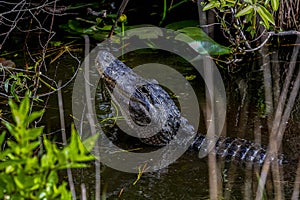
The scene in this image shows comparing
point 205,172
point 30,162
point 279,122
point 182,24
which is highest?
point 182,24

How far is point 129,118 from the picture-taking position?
439 cm

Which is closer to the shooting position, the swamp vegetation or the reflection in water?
the swamp vegetation

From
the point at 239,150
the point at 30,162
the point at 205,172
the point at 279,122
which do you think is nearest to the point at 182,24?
the point at 279,122

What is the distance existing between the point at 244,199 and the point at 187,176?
Answer: 482 mm

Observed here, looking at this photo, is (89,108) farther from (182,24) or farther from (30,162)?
(30,162)

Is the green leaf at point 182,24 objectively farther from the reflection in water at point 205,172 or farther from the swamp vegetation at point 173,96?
the reflection in water at point 205,172

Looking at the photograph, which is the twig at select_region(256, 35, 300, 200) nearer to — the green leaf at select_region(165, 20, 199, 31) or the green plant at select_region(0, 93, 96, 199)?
the green leaf at select_region(165, 20, 199, 31)

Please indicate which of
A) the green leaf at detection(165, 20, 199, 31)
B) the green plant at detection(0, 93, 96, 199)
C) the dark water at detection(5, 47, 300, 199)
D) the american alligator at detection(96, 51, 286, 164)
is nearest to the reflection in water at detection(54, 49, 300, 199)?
the dark water at detection(5, 47, 300, 199)

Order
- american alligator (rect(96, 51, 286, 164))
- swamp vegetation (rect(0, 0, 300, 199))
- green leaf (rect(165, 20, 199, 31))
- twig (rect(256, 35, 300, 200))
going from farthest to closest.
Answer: green leaf (rect(165, 20, 199, 31)), american alligator (rect(96, 51, 286, 164)), twig (rect(256, 35, 300, 200)), swamp vegetation (rect(0, 0, 300, 199))

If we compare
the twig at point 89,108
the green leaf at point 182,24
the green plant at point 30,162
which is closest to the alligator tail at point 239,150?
the twig at point 89,108

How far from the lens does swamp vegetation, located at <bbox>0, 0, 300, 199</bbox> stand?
3.44 meters

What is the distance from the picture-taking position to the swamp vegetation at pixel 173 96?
11.3 ft

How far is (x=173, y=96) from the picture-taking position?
5.05 m

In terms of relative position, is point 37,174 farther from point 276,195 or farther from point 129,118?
point 129,118
